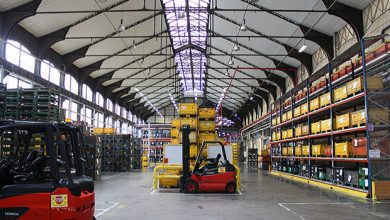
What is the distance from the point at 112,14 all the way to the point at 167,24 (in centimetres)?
522

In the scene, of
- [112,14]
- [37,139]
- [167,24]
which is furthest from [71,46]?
[37,139]

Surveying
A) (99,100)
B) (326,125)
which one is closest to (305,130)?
(326,125)

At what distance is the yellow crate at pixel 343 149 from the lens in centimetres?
1328

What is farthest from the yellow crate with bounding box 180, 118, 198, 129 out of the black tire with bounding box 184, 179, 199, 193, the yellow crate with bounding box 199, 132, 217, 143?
the black tire with bounding box 184, 179, 199, 193

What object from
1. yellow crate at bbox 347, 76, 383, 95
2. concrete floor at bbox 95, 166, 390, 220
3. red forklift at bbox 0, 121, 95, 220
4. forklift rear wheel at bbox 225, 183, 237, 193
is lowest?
concrete floor at bbox 95, 166, 390, 220

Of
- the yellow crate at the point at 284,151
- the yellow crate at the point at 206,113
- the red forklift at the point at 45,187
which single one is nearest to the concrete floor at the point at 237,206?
the red forklift at the point at 45,187

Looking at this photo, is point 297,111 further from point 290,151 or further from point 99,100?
point 99,100

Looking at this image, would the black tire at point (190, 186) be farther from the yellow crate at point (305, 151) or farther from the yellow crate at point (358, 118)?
the yellow crate at point (305, 151)

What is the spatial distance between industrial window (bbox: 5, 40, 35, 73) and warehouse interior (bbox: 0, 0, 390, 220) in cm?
8

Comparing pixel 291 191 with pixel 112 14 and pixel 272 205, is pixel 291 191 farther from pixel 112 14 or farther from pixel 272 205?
pixel 112 14

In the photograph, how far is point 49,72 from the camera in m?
21.8

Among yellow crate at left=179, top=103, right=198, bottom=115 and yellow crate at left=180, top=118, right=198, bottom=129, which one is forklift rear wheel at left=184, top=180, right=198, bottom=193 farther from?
yellow crate at left=179, top=103, right=198, bottom=115

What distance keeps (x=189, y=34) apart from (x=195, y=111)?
449 inches

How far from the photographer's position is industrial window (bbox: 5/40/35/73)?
675 inches
